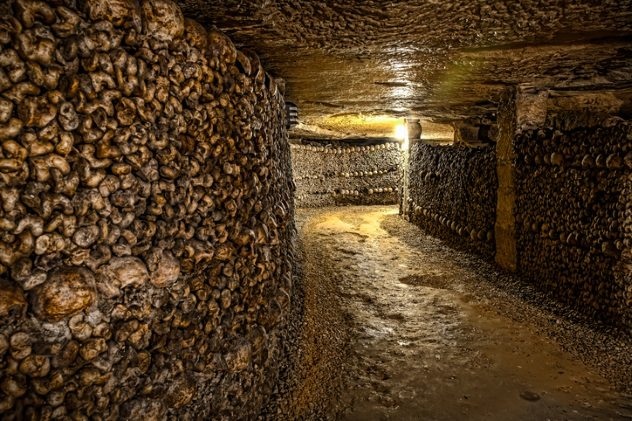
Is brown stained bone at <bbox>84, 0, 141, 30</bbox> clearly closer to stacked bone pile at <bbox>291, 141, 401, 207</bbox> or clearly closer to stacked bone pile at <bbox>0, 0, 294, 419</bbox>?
stacked bone pile at <bbox>0, 0, 294, 419</bbox>

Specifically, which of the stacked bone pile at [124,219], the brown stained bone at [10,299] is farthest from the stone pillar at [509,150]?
the brown stained bone at [10,299]

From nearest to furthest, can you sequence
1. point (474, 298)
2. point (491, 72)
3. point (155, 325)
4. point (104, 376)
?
point (104, 376)
point (155, 325)
point (491, 72)
point (474, 298)

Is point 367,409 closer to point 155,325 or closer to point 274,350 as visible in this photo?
point 274,350

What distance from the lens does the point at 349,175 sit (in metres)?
12.1

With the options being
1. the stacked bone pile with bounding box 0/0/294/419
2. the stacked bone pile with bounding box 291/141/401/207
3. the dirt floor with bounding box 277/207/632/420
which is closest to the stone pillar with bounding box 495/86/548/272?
the dirt floor with bounding box 277/207/632/420

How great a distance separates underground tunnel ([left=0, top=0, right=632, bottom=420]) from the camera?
1493 millimetres

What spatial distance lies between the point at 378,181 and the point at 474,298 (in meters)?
8.25

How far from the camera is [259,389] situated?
251 centimetres

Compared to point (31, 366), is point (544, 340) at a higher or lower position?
lower

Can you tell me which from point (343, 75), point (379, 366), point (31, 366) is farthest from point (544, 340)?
point (31, 366)

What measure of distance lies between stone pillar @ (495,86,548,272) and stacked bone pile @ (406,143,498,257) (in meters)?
0.22

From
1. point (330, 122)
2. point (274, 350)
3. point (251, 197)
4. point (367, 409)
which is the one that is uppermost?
point (330, 122)

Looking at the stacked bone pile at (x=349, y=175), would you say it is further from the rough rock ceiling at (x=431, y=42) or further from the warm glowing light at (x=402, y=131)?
the rough rock ceiling at (x=431, y=42)

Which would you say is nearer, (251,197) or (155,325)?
(155,325)
